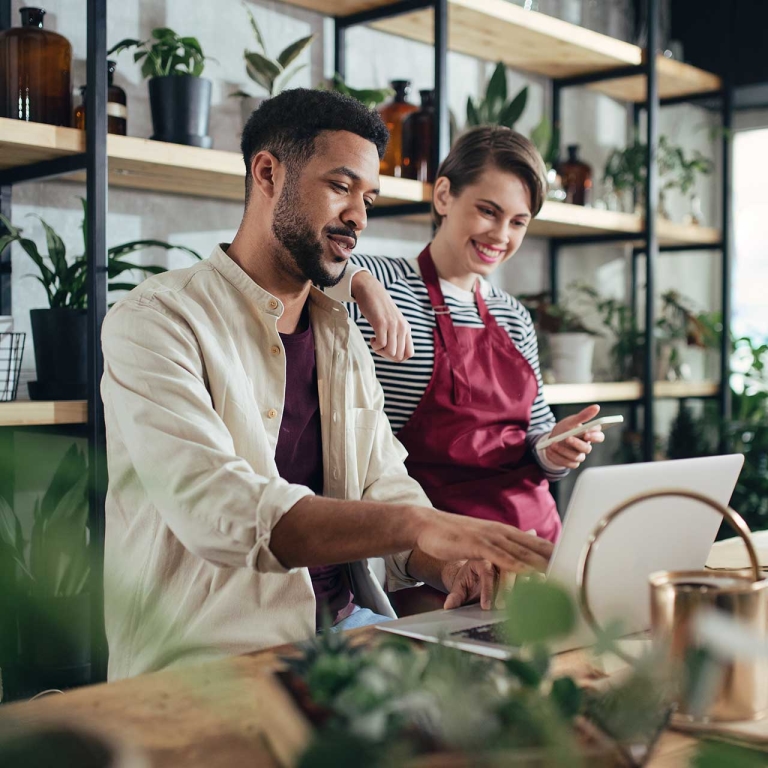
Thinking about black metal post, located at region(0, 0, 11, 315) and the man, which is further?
black metal post, located at region(0, 0, 11, 315)

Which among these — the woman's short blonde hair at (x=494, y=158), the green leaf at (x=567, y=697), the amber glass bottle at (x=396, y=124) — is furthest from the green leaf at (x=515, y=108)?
the green leaf at (x=567, y=697)

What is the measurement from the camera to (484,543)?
0.93 metres

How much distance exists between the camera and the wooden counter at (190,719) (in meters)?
0.68

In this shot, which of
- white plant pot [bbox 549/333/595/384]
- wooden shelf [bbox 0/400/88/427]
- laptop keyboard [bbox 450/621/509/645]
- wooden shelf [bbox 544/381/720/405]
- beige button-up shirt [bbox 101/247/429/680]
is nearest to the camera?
laptop keyboard [bbox 450/621/509/645]

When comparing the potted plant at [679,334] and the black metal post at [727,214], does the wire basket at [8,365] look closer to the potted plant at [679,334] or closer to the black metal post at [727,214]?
the potted plant at [679,334]

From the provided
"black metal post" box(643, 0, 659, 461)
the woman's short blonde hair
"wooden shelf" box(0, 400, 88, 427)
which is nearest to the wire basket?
"wooden shelf" box(0, 400, 88, 427)

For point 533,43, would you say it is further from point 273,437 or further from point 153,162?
point 273,437

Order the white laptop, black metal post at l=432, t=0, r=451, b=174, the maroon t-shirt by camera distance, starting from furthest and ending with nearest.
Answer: black metal post at l=432, t=0, r=451, b=174 → the maroon t-shirt → the white laptop

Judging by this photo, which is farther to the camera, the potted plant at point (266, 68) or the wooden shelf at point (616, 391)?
the wooden shelf at point (616, 391)

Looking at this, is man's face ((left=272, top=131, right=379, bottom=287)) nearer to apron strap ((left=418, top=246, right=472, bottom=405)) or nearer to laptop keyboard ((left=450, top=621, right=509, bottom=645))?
apron strap ((left=418, top=246, right=472, bottom=405))

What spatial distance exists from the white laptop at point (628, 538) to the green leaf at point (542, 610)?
1.27 feet

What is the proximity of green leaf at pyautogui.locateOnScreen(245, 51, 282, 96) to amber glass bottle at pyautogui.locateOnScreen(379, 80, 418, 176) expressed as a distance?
0.42 m

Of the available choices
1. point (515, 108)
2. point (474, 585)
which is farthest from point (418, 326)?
point (515, 108)

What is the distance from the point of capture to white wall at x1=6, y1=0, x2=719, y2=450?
2.10 meters
